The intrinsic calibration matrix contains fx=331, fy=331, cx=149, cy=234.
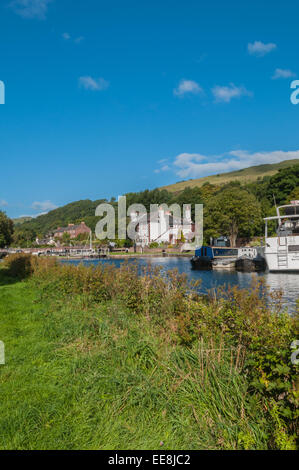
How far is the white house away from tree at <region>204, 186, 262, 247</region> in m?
32.2

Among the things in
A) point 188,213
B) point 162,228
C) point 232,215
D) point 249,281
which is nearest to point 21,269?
point 249,281

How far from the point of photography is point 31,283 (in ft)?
55.8

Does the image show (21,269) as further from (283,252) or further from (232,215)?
(232,215)

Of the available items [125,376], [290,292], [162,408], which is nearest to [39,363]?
[125,376]

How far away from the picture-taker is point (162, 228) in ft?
367

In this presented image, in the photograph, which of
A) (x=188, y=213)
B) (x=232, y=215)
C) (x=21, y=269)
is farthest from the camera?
(x=188, y=213)

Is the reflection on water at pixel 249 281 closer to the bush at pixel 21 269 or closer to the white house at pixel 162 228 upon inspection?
the bush at pixel 21 269

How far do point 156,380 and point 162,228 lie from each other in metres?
107

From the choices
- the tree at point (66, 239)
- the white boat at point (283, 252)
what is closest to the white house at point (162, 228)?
the tree at point (66, 239)

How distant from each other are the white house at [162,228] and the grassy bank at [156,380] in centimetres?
9873

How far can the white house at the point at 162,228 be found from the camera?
109m

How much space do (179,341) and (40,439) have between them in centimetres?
281

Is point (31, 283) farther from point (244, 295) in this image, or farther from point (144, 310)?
point (244, 295)

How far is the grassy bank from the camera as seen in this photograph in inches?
138
